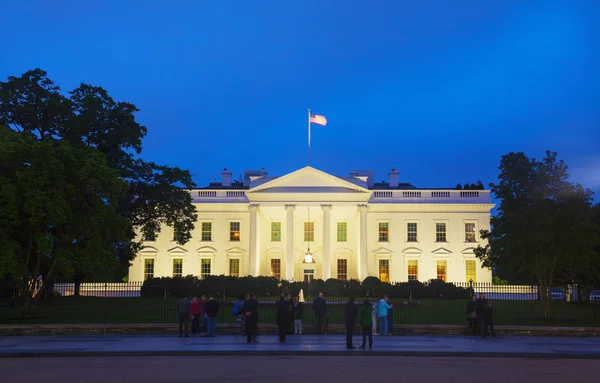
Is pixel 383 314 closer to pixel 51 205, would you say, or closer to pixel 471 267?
pixel 51 205

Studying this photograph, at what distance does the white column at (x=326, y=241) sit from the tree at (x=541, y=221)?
27.9 m

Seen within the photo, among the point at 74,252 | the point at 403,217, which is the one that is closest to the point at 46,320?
the point at 74,252

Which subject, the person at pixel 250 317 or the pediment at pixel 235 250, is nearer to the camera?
the person at pixel 250 317

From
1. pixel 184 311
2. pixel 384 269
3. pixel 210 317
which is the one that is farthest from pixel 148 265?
pixel 184 311

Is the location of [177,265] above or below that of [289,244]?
below

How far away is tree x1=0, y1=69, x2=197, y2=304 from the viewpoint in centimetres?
3562

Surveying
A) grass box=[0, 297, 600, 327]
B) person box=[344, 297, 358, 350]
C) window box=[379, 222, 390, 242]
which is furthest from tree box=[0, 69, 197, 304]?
window box=[379, 222, 390, 242]

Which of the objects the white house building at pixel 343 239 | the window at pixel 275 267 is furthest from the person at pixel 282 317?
the window at pixel 275 267

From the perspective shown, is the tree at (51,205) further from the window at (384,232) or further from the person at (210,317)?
the window at (384,232)

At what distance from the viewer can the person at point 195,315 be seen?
23.5 meters

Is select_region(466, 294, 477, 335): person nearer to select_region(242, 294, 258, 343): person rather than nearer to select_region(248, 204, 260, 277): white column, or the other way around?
select_region(242, 294, 258, 343): person

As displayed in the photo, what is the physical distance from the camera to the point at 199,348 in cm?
1875

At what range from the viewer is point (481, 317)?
76.3ft

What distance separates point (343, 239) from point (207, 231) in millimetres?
13479
